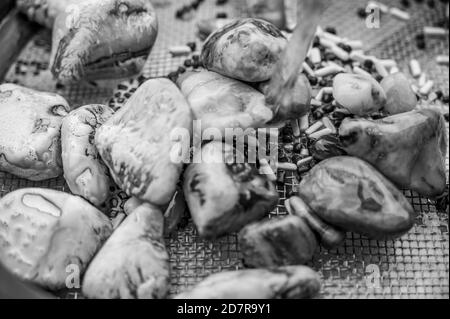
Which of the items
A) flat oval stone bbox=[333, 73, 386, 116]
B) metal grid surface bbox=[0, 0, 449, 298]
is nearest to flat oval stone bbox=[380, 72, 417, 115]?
flat oval stone bbox=[333, 73, 386, 116]

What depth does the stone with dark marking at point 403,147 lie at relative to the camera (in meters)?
0.89

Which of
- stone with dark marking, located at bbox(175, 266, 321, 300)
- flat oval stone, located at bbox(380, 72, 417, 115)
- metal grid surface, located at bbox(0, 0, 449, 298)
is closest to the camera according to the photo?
stone with dark marking, located at bbox(175, 266, 321, 300)

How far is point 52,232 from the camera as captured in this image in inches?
32.8

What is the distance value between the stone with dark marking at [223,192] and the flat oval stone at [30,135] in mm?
246

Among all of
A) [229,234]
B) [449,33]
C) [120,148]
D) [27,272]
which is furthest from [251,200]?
[449,33]

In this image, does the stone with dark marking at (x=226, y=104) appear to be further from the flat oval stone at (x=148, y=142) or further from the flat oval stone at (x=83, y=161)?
the flat oval stone at (x=83, y=161)

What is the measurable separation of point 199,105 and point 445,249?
1.51 feet

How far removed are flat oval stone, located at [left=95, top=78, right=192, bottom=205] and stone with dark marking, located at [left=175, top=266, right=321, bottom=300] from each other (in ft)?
0.50

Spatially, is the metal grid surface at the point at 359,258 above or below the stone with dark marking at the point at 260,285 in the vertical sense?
below

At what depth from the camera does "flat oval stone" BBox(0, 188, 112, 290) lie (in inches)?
Answer: 32.6

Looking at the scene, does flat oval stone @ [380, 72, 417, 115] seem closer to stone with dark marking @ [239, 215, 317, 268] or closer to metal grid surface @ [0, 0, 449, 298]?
metal grid surface @ [0, 0, 449, 298]

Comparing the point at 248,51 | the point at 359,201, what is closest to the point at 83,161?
the point at 248,51

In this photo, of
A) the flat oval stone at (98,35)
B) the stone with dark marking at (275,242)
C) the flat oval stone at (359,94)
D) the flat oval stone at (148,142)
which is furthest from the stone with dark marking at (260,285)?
the flat oval stone at (98,35)
